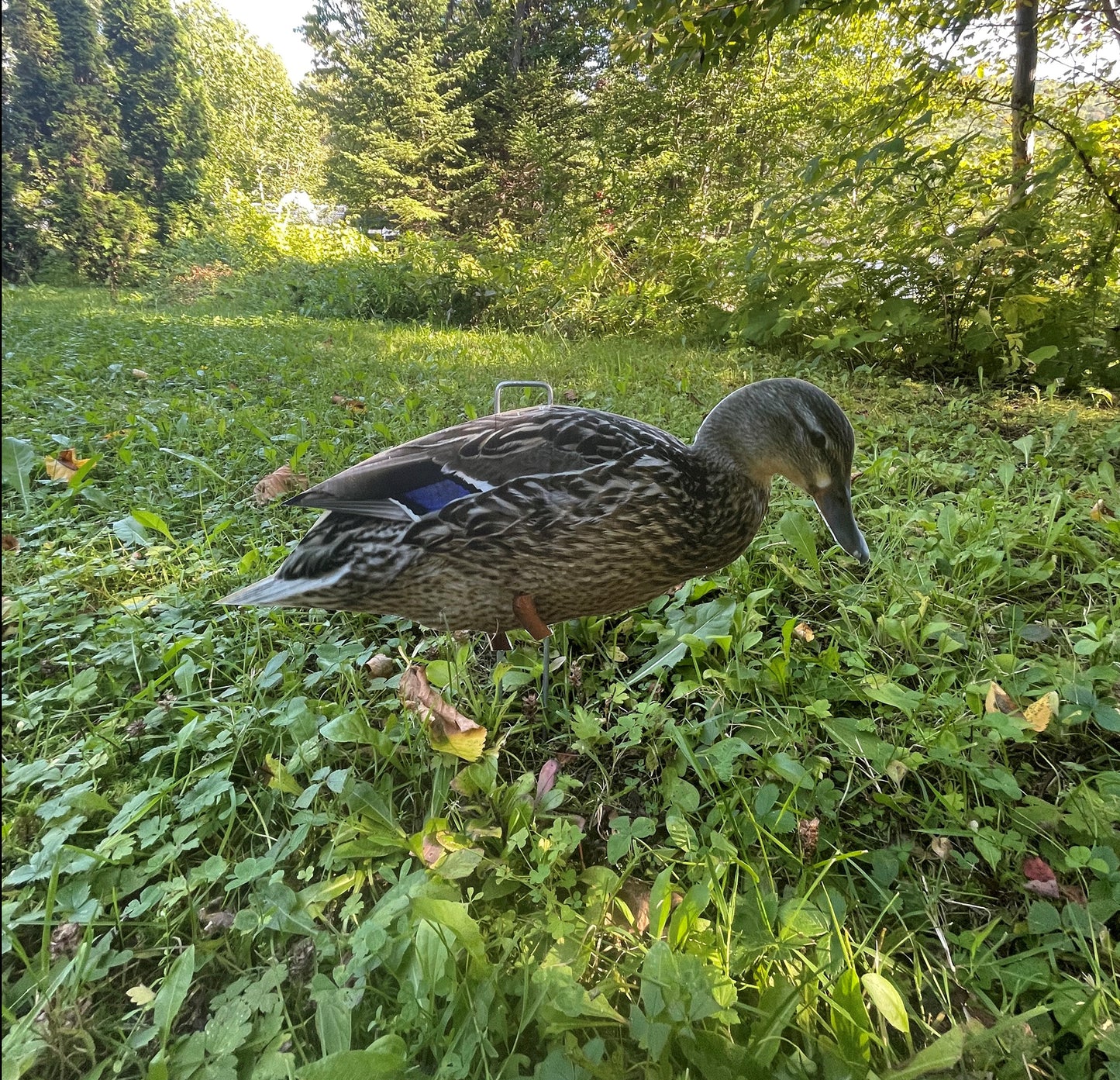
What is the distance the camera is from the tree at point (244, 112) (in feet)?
2.63

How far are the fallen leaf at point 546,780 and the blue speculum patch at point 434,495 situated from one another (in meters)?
0.61

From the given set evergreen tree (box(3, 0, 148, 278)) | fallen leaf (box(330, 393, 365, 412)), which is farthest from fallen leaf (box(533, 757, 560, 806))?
fallen leaf (box(330, 393, 365, 412))

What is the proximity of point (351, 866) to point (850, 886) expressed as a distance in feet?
2.92

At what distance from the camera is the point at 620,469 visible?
130cm

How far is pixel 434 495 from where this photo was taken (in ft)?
4.30

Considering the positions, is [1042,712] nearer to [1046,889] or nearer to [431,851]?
[1046,889]

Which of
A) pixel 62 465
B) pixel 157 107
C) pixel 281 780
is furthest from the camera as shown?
pixel 62 465

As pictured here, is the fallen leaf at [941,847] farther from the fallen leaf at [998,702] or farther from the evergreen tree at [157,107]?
the evergreen tree at [157,107]

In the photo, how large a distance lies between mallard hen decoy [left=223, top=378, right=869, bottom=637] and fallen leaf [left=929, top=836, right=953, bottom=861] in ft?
1.89

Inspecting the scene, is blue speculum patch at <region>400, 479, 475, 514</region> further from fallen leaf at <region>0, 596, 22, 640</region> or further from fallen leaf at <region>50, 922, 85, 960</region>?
fallen leaf at <region>50, 922, 85, 960</region>

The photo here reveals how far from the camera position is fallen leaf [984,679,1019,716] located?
4.16ft

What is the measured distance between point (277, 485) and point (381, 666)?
1000mm

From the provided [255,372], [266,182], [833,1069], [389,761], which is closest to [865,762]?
[833,1069]

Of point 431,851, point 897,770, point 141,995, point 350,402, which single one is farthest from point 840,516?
point 350,402
